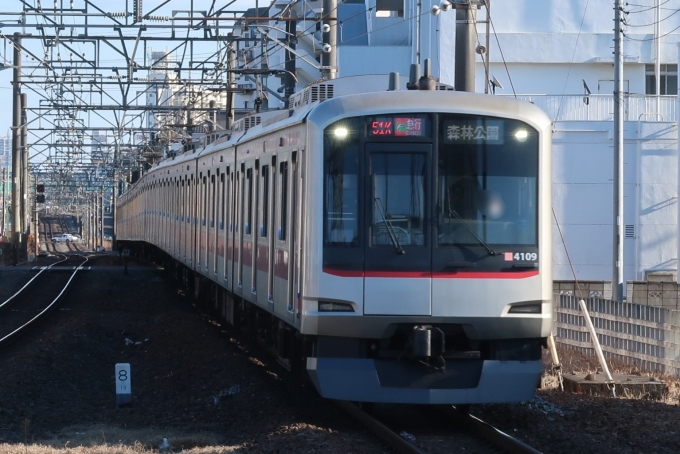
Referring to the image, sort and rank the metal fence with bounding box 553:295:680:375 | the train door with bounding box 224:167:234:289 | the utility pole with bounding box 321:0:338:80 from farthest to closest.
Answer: the utility pole with bounding box 321:0:338:80
the train door with bounding box 224:167:234:289
the metal fence with bounding box 553:295:680:375

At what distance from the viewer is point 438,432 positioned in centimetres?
859

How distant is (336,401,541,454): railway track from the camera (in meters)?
7.65

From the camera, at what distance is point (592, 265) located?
1144 inches

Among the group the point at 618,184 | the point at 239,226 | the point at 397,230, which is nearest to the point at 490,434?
the point at 397,230

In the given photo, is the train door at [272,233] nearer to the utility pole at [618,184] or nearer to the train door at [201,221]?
the train door at [201,221]

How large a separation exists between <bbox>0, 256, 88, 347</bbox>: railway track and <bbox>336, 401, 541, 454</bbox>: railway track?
766 cm

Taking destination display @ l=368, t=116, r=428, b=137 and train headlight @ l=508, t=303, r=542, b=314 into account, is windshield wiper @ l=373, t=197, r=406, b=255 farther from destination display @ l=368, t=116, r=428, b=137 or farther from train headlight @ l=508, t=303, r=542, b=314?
train headlight @ l=508, t=303, r=542, b=314

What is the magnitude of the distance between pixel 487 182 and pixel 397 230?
82 centimetres

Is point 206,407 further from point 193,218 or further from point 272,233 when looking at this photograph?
point 193,218

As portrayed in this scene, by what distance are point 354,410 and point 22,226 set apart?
109 ft

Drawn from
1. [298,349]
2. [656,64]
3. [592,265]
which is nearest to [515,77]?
[656,64]

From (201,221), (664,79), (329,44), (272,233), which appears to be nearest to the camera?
(272,233)

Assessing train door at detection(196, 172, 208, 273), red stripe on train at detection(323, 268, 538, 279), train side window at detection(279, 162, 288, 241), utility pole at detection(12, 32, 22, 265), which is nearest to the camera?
red stripe on train at detection(323, 268, 538, 279)

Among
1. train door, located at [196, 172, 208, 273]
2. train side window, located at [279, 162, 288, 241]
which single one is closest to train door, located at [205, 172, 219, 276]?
train door, located at [196, 172, 208, 273]
